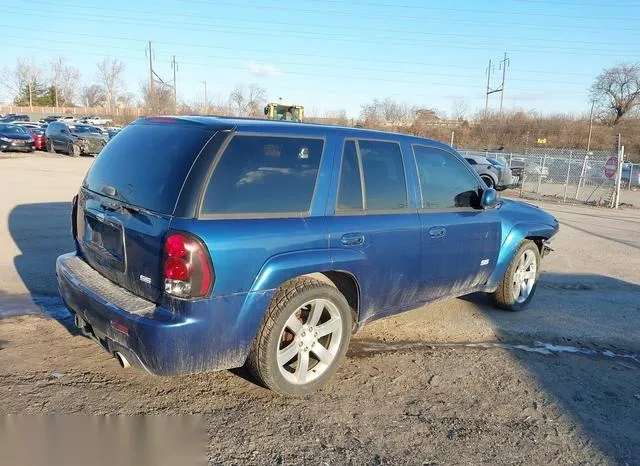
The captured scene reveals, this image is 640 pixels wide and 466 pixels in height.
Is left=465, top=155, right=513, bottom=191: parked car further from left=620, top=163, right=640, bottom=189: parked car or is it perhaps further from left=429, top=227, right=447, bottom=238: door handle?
left=429, top=227, right=447, bottom=238: door handle

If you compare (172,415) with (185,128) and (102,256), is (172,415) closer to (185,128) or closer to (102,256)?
(102,256)

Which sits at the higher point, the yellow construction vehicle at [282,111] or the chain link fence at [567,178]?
the yellow construction vehicle at [282,111]

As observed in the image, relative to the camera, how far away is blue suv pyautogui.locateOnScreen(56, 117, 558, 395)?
9.91 feet

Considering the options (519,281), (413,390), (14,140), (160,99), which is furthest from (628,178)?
(160,99)

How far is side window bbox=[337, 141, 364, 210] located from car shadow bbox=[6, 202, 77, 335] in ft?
8.68

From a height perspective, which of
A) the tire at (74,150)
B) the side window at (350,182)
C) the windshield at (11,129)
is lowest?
the tire at (74,150)

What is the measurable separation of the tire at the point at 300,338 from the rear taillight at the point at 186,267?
54 cm

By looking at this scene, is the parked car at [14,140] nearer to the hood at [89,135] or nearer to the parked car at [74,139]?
the parked car at [74,139]

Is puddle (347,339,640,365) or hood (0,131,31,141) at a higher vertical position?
hood (0,131,31,141)

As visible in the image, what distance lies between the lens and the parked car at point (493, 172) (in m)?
18.5

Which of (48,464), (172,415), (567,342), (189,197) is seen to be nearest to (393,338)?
(567,342)

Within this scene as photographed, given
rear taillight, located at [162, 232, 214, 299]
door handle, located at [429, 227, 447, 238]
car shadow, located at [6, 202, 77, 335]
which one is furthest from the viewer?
car shadow, located at [6, 202, 77, 335]

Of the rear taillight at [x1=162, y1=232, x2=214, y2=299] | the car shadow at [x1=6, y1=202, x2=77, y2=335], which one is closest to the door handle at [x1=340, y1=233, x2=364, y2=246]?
the rear taillight at [x1=162, y1=232, x2=214, y2=299]

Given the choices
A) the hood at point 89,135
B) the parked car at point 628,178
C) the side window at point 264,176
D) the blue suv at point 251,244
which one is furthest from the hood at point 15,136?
the parked car at point 628,178
